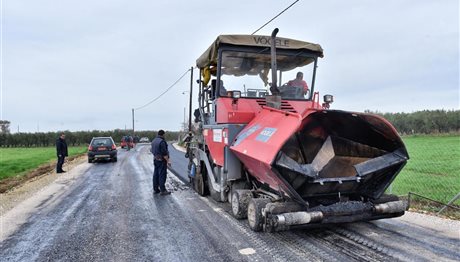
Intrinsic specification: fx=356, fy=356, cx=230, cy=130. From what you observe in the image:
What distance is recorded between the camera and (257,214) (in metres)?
5.29

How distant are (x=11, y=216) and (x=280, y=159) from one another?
5.64 m

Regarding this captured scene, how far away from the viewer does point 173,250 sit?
480 cm

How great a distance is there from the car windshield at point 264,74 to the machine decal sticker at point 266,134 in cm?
192

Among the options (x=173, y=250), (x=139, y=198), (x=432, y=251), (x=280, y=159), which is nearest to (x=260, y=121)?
(x=280, y=159)

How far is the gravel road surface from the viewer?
4531mm

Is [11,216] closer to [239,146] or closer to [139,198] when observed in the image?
[139,198]

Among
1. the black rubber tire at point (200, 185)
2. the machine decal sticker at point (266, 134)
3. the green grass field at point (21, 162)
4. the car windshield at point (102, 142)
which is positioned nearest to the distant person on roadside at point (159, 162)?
the black rubber tire at point (200, 185)

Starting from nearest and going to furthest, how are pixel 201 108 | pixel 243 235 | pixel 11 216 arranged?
1. pixel 243 235
2. pixel 11 216
3. pixel 201 108

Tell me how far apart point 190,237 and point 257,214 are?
107 centimetres

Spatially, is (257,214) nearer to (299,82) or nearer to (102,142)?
(299,82)

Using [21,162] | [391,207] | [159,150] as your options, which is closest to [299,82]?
[391,207]

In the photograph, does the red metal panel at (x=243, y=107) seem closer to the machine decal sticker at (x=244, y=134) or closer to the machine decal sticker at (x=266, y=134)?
the machine decal sticker at (x=244, y=134)

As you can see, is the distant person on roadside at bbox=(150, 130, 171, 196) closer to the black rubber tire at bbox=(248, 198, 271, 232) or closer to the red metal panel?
the red metal panel

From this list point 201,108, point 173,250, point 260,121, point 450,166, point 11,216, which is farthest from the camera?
point 450,166
